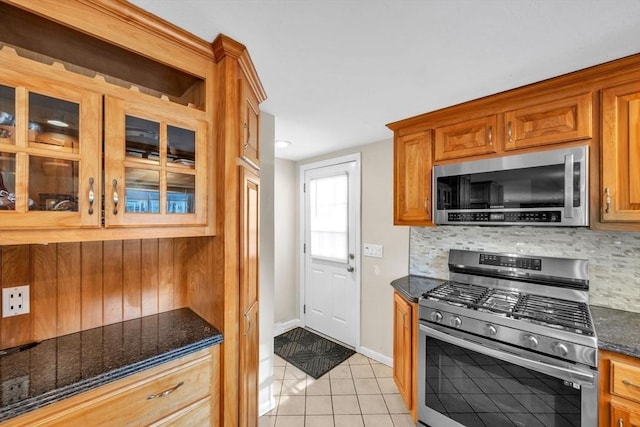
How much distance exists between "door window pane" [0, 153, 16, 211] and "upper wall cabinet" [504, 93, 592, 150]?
98.5 inches

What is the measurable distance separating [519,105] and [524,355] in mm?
1534

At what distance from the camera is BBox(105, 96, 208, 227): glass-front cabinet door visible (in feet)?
3.52

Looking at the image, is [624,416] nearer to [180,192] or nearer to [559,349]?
[559,349]

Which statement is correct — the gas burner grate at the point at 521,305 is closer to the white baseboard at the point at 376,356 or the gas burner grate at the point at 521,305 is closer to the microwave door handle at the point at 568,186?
the microwave door handle at the point at 568,186

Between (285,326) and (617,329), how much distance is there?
3050 millimetres

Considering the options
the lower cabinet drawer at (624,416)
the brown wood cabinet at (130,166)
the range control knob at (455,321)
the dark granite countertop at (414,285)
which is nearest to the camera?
the brown wood cabinet at (130,166)

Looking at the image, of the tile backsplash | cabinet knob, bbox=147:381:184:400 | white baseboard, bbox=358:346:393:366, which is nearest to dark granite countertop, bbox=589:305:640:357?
the tile backsplash

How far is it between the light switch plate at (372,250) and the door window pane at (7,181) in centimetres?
256

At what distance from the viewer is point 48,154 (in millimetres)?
939

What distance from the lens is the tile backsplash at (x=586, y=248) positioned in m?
1.59

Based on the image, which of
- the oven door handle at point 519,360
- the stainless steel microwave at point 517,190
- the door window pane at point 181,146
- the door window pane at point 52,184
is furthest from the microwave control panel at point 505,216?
the door window pane at point 52,184

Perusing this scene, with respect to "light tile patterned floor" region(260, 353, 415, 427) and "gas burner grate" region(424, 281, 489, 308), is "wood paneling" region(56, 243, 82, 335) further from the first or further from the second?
"gas burner grate" region(424, 281, 489, 308)

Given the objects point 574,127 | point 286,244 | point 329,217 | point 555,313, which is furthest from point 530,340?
point 286,244

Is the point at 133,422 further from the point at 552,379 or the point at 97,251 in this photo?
the point at 552,379
